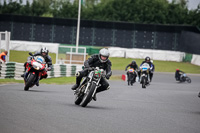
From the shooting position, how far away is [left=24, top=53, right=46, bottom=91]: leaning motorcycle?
13.5m

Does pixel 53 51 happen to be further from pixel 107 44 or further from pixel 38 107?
pixel 38 107

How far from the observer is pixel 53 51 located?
4969cm

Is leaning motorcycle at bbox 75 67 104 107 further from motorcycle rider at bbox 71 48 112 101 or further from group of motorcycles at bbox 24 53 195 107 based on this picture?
motorcycle rider at bbox 71 48 112 101

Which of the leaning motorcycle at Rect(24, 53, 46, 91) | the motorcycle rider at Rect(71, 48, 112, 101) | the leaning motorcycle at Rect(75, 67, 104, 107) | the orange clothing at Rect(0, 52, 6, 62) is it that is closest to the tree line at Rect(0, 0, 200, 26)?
the orange clothing at Rect(0, 52, 6, 62)

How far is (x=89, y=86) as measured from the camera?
32.4 feet

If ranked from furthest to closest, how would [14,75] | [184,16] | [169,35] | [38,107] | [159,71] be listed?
[184,16] → [169,35] → [159,71] → [14,75] → [38,107]

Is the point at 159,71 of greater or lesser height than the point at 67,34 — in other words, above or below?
below

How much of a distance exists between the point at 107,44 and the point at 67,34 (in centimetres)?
553

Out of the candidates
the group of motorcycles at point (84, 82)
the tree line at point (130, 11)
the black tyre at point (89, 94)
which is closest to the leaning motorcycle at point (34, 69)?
the group of motorcycles at point (84, 82)

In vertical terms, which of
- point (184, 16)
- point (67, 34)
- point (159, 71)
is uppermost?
point (184, 16)

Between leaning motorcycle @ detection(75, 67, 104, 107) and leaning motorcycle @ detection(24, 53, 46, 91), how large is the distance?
338 cm

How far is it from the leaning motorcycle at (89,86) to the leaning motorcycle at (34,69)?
11.1ft

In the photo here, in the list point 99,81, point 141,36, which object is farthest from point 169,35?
point 99,81

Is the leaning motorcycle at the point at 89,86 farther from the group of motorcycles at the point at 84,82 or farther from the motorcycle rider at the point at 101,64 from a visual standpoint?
the motorcycle rider at the point at 101,64
